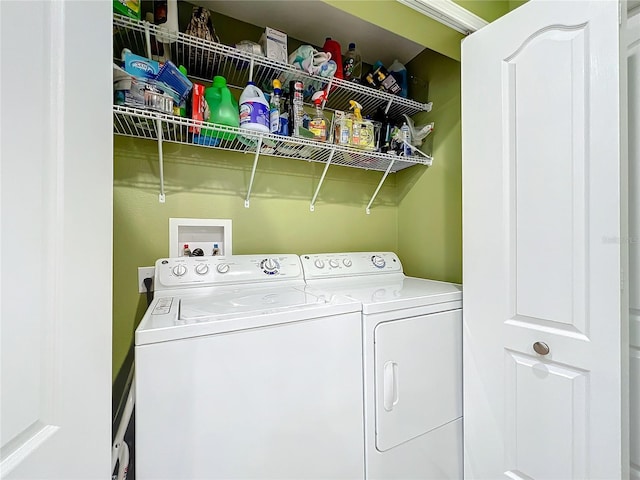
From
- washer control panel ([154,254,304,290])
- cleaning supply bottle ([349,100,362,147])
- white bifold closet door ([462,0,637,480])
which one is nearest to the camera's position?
white bifold closet door ([462,0,637,480])

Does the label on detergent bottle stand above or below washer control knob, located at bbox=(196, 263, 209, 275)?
above

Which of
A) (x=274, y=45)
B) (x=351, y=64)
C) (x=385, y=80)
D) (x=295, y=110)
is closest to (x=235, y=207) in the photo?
(x=295, y=110)

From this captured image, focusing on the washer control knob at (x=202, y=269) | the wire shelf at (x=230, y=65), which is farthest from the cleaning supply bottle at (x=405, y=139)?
the washer control knob at (x=202, y=269)

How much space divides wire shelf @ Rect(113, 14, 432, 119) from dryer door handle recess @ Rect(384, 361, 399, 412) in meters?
1.50

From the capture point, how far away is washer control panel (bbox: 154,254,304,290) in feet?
4.60

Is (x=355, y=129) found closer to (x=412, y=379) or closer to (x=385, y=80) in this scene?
(x=385, y=80)

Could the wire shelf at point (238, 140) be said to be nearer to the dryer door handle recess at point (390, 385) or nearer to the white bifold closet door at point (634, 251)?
the white bifold closet door at point (634, 251)

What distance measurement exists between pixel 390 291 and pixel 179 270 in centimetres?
105

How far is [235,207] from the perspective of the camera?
1.76 m

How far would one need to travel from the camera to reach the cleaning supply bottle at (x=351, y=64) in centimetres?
183

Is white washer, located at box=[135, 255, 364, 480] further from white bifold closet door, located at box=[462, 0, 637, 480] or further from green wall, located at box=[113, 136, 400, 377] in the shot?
white bifold closet door, located at box=[462, 0, 637, 480]

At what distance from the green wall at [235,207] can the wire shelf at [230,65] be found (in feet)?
1.38

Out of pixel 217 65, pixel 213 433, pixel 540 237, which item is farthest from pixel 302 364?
pixel 217 65

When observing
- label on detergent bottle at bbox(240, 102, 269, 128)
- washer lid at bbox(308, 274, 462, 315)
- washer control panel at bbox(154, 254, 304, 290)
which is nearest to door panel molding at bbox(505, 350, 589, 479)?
washer lid at bbox(308, 274, 462, 315)
